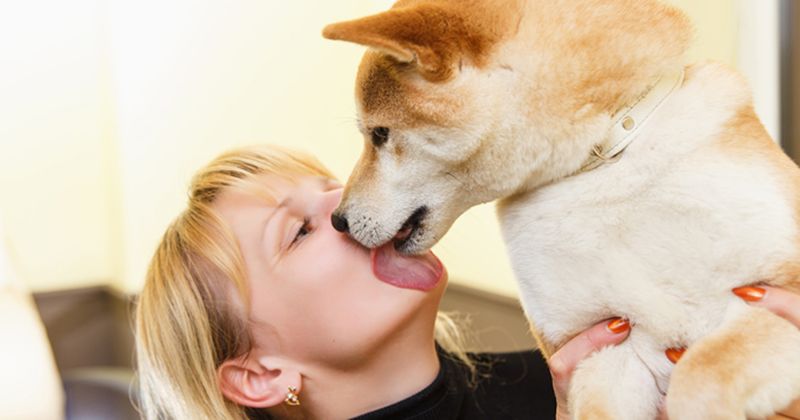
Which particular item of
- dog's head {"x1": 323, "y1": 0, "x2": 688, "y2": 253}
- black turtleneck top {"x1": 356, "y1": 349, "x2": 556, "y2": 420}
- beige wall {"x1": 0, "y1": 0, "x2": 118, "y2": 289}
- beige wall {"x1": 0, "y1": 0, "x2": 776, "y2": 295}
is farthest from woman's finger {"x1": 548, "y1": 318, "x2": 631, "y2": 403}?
beige wall {"x1": 0, "y1": 0, "x2": 118, "y2": 289}

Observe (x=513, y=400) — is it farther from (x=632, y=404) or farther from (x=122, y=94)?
Answer: (x=122, y=94)

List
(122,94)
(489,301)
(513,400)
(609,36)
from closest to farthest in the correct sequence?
(609,36) → (513,400) → (489,301) → (122,94)

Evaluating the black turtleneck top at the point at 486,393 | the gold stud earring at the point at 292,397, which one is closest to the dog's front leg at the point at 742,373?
the black turtleneck top at the point at 486,393

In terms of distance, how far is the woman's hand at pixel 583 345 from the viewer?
1.09 metres

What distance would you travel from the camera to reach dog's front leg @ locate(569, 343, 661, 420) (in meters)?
1.10

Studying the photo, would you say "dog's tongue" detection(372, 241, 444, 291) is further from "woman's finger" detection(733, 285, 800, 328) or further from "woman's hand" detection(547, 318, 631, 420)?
"woman's finger" detection(733, 285, 800, 328)

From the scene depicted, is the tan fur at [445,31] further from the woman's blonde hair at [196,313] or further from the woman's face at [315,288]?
the woman's blonde hair at [196,313]

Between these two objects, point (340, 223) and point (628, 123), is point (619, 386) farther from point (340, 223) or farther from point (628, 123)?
point (340, 223)

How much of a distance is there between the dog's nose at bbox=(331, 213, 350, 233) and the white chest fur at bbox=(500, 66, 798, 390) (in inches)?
12.0

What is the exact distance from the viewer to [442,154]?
1139mm

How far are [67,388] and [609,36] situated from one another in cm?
313

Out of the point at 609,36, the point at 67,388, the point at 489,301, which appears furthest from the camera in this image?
the point at 67,388

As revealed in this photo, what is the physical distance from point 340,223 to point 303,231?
0.64 ft

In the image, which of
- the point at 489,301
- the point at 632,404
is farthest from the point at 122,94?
the point at 632,404
